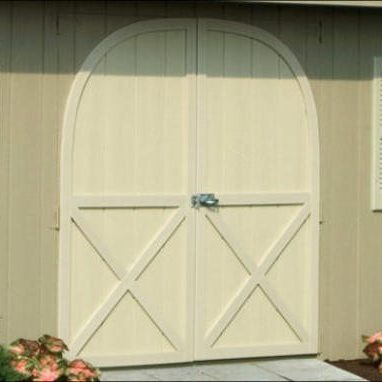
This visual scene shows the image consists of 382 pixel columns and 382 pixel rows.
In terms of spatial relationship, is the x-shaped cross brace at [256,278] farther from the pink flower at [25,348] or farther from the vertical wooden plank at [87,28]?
the vertical wooden plank at [87,28]

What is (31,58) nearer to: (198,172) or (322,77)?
(198,172)

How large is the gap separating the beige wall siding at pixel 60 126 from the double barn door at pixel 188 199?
4.0 inches

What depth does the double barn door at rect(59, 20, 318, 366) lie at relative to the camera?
29.4 feet

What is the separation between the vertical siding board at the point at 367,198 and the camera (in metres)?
9.74

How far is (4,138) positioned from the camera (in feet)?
28.8

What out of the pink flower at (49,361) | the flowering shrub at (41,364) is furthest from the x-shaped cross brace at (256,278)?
the pink flower at (49,361)

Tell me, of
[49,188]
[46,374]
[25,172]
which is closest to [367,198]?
[49,188]

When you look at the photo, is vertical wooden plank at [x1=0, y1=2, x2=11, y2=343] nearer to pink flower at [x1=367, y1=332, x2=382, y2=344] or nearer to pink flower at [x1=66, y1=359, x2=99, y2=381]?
pink flower at [x1=66, y1=359, x2=99, y2=381]

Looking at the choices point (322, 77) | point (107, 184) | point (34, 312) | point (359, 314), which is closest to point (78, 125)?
point (107, 184)

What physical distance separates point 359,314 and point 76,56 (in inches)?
110

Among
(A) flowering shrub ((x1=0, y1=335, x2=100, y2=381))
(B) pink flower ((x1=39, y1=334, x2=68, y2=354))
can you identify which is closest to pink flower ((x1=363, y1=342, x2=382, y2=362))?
(A) flowering shrub ((x1=0, y1=335, x2=100, y2=381))

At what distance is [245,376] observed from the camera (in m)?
8.94

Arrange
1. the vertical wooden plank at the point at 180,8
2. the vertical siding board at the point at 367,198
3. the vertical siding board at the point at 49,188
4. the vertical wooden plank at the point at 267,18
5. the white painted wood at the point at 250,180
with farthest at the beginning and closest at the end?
the vertical siding board at the point at 367,198
the vertical wooden plank at the point at 267,18
the white painted wood at the point at 250,180
the vertical wooden plank at the point at 180,8
the vertical siding board at the point at 49,188

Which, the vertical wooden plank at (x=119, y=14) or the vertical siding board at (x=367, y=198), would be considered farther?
the vertical siding board at (x=367, y=198)
